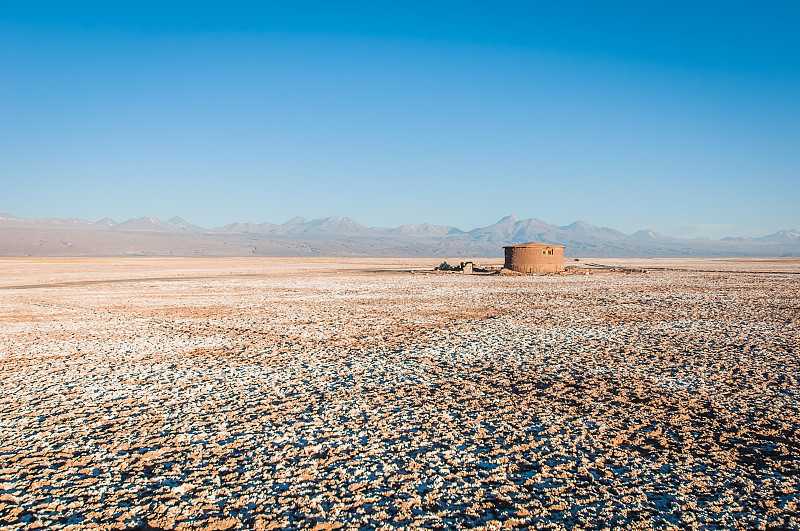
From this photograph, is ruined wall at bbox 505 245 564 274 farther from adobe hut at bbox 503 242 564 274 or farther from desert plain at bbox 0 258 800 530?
desert plain at bbox 0 258 800 530

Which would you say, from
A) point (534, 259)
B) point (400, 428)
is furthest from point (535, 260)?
point (400, 428)

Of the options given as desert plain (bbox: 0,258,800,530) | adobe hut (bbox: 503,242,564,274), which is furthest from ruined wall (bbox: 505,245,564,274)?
desert plain (bbox: 0,258,800,530)

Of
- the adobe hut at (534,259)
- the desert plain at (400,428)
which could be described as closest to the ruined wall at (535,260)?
the adobe hut at (534,259)

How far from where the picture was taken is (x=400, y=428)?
5254 mm

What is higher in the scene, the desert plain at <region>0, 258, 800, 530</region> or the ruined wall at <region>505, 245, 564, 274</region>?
the ruined wall at <region>505, 245, 564, 274</region>

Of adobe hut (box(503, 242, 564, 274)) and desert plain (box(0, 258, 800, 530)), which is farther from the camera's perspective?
adobe hut (box(503, 242, 564, 274))

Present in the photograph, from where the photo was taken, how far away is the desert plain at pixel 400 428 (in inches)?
146

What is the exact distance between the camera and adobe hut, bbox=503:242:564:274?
3462cm

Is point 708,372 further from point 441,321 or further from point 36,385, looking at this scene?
point 36,385

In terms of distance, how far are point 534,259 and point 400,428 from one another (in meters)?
30.8

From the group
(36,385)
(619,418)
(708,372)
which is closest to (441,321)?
(708,372)

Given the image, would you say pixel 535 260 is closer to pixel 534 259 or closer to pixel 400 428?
pixel 534 259

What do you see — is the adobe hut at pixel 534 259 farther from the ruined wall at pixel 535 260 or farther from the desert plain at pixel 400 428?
the desert plain at pixel 400 428

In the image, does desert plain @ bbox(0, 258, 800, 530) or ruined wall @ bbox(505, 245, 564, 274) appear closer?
desert plain @ bbox(0, 258, 800, 530)
